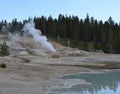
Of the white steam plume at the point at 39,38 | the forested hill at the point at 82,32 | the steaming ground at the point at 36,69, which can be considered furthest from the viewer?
the forested hill at the point at 82,32

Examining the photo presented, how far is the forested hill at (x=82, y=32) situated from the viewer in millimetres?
101325

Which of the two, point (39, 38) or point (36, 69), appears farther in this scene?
point (39, 38)

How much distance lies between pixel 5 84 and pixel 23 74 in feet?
30.5

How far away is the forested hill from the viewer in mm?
101325

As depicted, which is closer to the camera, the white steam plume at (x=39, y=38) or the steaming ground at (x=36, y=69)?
the steaming ground at (x=36, y=69)

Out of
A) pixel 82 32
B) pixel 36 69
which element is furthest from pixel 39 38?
pixel 36 69

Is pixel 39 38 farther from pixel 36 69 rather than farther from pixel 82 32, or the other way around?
pixel 36 69

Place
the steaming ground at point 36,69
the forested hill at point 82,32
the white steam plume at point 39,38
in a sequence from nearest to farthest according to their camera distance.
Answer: the steaming ground at point 36,69 < the white steam plume at point 39,38 < the forested hill at point 82,32

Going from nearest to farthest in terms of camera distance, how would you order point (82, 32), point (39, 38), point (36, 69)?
point (36, 69), point (39, 38), point (82, 32)

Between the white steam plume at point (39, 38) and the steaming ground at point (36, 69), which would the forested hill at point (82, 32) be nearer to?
the white steam plume at point (39, 38)

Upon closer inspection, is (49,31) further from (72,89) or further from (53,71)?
(72,89)

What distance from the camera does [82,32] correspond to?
11169 cm

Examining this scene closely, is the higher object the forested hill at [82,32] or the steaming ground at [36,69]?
the forested hill at [82,32]

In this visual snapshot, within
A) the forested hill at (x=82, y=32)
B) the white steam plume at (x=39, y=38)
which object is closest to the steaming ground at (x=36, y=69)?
the white steam plume at (x=39, y=38)
